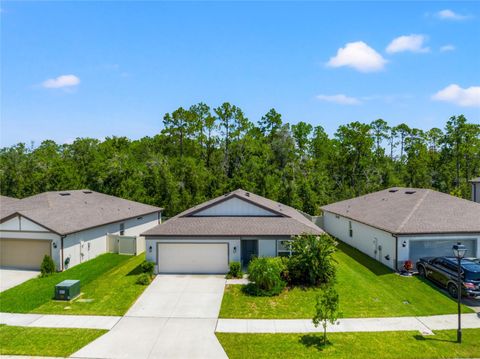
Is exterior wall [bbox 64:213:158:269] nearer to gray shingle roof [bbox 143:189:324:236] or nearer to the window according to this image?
gray shingle roof [bbox 143:189:324:236]

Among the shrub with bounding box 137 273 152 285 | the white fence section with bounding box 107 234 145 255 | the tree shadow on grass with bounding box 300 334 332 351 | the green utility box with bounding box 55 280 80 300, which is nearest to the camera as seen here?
the tree shadow on grass with bounding box 300 334 332 351

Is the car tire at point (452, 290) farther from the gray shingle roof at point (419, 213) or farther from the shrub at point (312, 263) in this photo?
the shrub at point (312, 263)

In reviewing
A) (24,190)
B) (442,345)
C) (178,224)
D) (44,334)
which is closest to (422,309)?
(442,345)

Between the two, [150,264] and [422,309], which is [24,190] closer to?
[150,264]

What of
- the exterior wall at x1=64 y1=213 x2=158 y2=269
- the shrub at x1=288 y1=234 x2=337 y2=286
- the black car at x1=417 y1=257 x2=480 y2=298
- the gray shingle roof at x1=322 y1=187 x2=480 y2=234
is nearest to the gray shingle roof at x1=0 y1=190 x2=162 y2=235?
the exterior wall at x1=64 y1=213 x2=158 y2=269

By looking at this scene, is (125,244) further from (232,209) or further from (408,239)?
(408,239)

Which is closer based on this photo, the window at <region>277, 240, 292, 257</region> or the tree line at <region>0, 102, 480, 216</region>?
the window at <region>277, 240, 292, 257</region>
